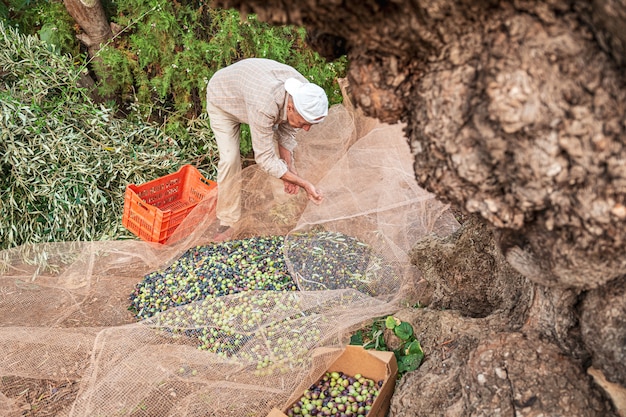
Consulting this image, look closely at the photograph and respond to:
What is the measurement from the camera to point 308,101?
141 inches

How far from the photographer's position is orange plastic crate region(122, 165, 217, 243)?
4.38 m

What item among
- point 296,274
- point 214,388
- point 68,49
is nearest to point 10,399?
point 214,388

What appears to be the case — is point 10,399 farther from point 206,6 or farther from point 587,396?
point 206,6

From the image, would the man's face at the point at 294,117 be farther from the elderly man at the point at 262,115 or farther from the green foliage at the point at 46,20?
the green foliage at the point at 46,20

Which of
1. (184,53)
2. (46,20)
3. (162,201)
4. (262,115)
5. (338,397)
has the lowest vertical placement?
(162,201)

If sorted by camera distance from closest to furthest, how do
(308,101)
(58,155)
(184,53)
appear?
(308,101) < (58,155) < (184,53)

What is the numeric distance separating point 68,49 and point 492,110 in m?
5.03

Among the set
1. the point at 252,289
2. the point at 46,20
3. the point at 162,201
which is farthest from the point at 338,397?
the point at 46,20

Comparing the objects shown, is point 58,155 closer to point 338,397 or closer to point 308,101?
point 308,101

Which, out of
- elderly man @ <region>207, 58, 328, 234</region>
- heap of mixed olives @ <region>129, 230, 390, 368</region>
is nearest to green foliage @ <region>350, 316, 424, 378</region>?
heap of mixed olives @ <region>129, 230, 390, 368</region>

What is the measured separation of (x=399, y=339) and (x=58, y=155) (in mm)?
3343

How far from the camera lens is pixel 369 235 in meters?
3.80

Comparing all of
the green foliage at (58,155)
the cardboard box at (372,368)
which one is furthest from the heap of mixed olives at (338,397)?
the green foliage at (58,155)

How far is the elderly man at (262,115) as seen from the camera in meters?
3.68
